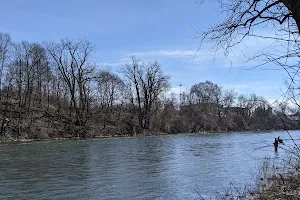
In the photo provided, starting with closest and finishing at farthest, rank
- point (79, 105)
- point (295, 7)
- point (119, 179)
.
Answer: point (295, 7) → point (119, 179) → point (79, 105)

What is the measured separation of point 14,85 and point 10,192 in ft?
184

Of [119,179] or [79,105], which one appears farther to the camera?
[79,105]

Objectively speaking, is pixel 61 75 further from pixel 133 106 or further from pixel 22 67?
pixel 133 106

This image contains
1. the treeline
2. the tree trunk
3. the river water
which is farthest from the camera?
the treeline

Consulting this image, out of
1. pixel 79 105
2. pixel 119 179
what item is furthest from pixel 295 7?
pixel 79 105

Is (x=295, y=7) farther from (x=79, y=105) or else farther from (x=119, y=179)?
(x=79, y=105)

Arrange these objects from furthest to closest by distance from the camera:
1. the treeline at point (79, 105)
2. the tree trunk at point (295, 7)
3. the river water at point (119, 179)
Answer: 1. the treeline at point (79, 105)
2. the river water at point (119, 179)
3. the tree trunk at point (295, 7)

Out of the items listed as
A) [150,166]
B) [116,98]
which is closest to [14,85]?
[116,98]

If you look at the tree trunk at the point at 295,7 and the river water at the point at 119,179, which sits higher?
the tree trunk at the point at 295,7

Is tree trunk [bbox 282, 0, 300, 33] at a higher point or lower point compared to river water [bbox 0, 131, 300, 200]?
higher

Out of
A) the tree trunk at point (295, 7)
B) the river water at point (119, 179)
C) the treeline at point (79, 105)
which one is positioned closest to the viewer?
the tree trunk at point (295, 7)

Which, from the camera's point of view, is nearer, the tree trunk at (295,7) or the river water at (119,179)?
the tree trunk at (295,7)

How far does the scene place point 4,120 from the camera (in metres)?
53.4

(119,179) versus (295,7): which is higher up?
(295,7)
